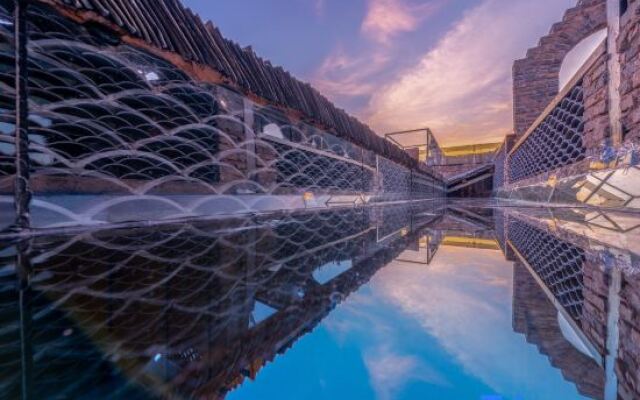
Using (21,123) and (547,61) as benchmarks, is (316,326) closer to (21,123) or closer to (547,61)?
(21,123)

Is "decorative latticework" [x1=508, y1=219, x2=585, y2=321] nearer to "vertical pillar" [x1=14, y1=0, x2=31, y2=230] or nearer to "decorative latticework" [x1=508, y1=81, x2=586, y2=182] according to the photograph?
"vertical pillar" [x1=14, y1=0, x2=31, y2=230]

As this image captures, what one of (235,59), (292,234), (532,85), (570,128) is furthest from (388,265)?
(532,85)

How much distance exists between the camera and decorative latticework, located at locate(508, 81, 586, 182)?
3.28 m

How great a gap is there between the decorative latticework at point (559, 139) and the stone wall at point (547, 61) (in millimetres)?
2304

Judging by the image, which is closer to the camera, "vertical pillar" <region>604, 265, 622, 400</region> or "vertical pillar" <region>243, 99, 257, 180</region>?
"vertical pillar" <region>604, 265, 622, 400</region>

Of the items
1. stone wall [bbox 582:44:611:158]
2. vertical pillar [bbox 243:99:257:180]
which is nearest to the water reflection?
vertical pillar [bbox 243:99:257:180]

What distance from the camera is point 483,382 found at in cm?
36

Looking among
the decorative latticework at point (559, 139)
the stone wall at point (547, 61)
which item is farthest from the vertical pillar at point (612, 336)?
the stone wall at point (547, 61)

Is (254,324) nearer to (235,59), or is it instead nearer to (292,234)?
(292,234)

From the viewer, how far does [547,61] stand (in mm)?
6895

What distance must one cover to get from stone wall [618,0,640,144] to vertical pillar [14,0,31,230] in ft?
14.9

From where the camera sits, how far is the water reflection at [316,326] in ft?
1.17

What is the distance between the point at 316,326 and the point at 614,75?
13.1 feet

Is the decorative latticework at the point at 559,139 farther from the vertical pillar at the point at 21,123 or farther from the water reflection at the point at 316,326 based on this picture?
the vertical pillar at the point at 21,123
